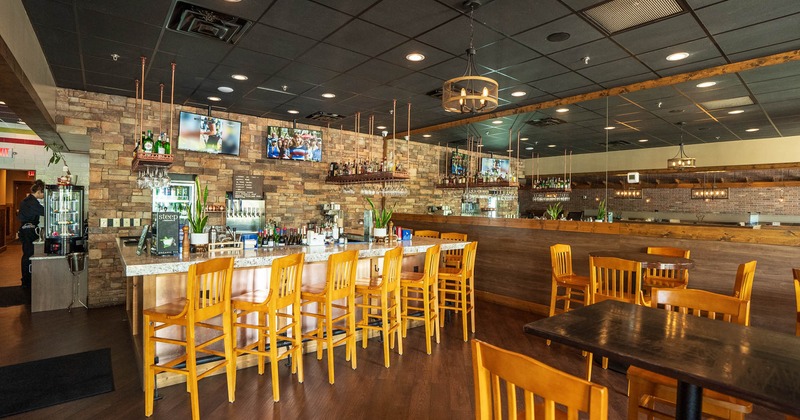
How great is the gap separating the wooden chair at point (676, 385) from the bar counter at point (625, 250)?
2.40 metres

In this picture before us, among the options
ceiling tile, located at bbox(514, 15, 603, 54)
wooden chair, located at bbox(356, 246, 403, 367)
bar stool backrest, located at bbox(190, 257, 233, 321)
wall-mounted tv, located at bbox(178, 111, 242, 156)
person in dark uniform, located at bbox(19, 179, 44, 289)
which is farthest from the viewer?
person in dark uniform, located at bbox(19, 179, 44, 289)

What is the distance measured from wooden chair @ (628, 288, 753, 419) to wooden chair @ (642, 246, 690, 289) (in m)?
2.09

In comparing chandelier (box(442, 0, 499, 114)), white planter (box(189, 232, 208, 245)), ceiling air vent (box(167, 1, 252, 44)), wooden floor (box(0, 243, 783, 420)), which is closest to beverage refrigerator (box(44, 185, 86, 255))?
wooden floor (box(0, 243, 783, 420))

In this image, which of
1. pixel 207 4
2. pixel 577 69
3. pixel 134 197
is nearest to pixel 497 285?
pixel 577 69

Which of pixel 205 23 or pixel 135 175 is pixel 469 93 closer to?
pixel 205 23

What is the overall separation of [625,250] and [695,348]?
12.7 feet

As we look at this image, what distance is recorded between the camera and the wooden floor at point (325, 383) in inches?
116

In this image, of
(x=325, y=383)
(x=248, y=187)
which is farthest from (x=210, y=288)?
(x=248, y=187)

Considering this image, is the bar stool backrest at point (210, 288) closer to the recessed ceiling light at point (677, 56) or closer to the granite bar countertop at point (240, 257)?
the granite bar countertop at point (240, 257)

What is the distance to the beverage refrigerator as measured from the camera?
6270mm

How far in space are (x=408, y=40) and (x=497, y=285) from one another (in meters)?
4.14

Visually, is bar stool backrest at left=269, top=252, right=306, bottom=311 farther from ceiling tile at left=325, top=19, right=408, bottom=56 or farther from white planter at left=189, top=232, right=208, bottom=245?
ceiling tile at left=325, top=19, right=408, bottom=56

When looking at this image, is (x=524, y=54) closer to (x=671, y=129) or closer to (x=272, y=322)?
(x=272, y=322)

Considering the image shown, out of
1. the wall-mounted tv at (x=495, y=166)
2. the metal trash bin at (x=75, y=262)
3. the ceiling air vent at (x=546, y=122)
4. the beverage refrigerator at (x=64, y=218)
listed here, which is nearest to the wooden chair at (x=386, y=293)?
the metal trash bin at (x=75, y=262)
